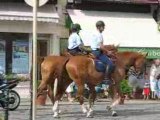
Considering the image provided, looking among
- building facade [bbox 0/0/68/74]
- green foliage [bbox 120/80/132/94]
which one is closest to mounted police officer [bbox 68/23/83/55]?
building facade [bbox 0/0/68/74]

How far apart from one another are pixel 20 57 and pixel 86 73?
10.4 meters

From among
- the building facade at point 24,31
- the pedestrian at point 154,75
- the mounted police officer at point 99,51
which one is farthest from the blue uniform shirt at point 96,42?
the pedestrian at point 154,75

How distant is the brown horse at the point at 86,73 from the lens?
58.4 feet

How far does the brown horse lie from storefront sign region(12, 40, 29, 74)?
9352 millimetres

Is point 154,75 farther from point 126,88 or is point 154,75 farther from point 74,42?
point 74,42

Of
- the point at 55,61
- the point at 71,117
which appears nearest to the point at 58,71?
the point at 55,61

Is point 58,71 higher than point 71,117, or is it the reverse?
point 58,71

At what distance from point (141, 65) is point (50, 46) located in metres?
10.2

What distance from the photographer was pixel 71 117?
17562mm

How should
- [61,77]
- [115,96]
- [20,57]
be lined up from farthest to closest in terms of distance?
[20,57] → [115,96] → [61,77]

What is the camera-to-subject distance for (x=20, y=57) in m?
27.9

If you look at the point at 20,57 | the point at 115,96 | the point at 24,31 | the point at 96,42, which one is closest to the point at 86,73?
the point at 96,42

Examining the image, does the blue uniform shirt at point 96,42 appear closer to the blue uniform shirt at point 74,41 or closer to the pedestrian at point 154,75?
the blue uniform shirt at point 74,41

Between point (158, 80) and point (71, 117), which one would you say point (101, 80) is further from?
point (158, 80)
